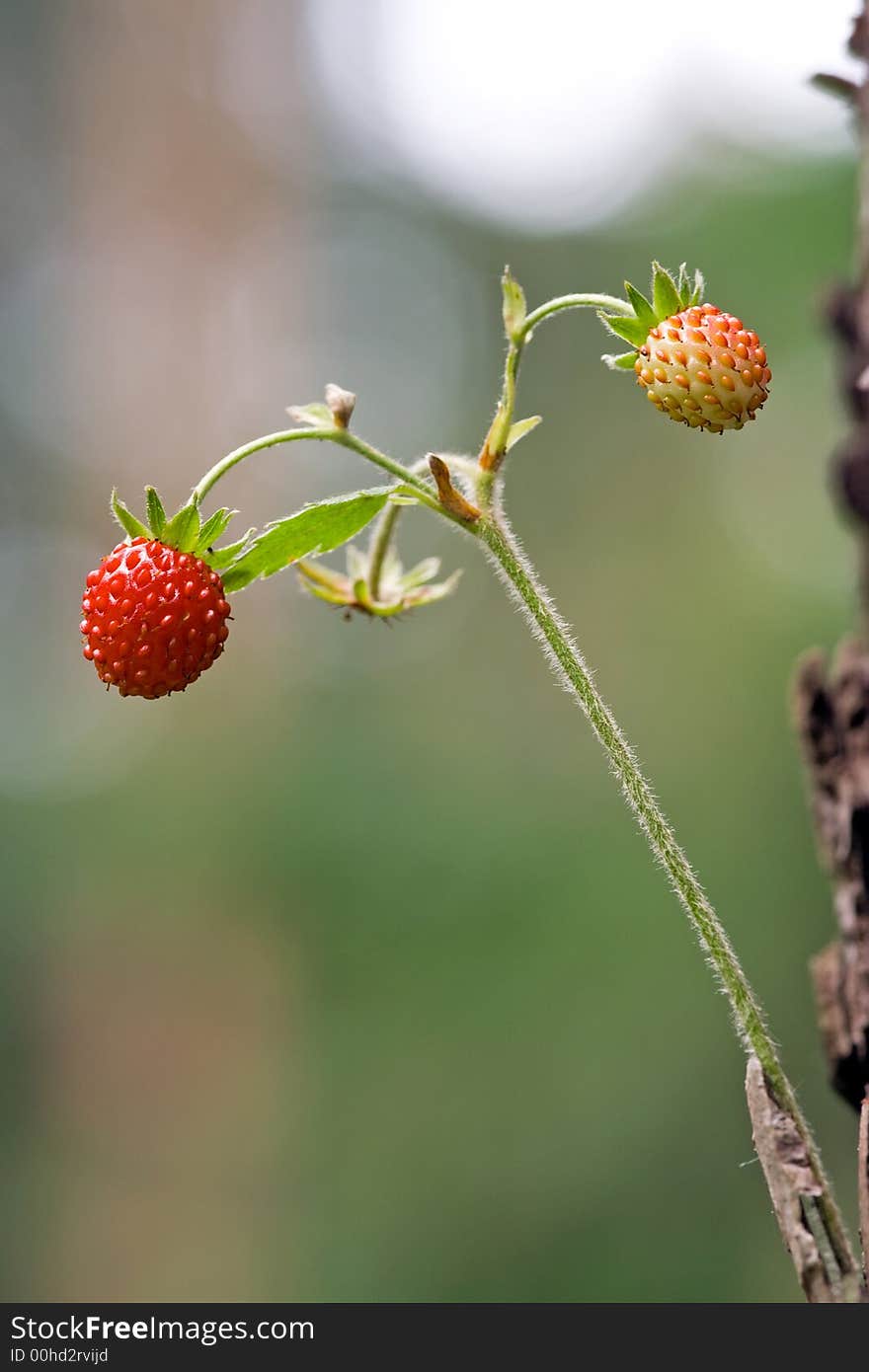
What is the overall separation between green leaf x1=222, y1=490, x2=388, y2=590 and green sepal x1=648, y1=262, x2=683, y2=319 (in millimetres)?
392

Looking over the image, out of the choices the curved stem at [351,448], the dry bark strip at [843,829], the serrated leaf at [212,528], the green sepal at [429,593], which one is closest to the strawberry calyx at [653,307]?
the curved stem at [351,448]

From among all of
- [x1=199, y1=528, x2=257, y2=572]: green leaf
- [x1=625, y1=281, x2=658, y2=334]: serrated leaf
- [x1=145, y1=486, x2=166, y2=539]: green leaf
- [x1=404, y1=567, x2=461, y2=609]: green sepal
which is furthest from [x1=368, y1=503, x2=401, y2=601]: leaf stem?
[x1=625, y1=281, x2=658, y2=334]: serrated leaf

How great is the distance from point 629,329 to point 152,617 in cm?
68

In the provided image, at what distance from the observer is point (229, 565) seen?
1561mm

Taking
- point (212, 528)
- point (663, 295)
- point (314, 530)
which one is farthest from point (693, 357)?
point (212, 528)

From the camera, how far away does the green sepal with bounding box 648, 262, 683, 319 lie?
1.38 metres

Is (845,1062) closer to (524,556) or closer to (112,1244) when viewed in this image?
(524,556)

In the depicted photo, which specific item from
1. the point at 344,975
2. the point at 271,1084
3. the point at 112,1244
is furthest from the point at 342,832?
the point at 112,1244

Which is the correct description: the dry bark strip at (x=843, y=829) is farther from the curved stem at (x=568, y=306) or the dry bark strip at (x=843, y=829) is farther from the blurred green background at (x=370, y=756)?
the blurred green background at (x=370, y=756)

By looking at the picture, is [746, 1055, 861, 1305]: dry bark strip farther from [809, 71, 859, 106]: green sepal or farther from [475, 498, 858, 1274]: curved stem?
[809, 71, 859, 106]: green sepal

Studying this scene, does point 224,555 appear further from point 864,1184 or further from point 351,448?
point 864,1184

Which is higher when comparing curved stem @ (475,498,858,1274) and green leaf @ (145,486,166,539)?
green leaf @ (145,486,166,539)

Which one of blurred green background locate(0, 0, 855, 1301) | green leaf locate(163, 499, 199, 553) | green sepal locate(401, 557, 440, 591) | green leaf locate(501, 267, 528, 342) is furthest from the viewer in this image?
blurred green background locate(0, 0, 855, 1301)

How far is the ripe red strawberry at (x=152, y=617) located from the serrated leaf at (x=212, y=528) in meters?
0.02
